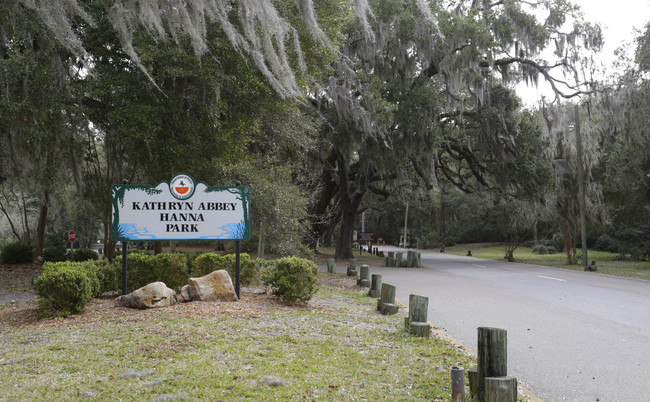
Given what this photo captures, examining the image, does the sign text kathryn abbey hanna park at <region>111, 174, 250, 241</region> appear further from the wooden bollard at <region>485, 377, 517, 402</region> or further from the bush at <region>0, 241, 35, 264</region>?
the bush at <region>0, 241, 35, 264</region>

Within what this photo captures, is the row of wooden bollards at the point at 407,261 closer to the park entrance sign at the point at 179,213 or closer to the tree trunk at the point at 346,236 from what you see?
the tree trunk at the point at 346,236

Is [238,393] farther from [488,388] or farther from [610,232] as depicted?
[610,232]

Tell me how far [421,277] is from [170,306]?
32.8 ft

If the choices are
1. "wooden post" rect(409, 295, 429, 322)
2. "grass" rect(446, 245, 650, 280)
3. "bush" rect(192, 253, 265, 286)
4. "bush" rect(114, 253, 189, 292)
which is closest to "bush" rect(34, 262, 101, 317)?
"bush" rect(114, 253, 189, 292)

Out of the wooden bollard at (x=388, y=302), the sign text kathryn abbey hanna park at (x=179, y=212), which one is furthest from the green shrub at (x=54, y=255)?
the wooden bollard at (x=388, y=302)

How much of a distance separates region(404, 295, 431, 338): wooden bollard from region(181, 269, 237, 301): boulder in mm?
3116

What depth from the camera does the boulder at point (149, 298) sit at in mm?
7375

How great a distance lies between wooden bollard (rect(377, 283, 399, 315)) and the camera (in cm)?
820

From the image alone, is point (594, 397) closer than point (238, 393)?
No

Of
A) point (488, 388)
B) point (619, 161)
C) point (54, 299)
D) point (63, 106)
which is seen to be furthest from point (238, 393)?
point (619, 161)

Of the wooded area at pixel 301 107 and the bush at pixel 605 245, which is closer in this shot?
the wooded area at pixel 301 107

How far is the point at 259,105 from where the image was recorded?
37.7ft

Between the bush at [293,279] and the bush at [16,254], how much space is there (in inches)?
515

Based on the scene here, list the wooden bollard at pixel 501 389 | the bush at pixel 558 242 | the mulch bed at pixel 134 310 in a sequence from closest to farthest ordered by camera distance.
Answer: the wooden bollard at pixel 501 389 → the mulch bed at pixel 134 310 → the bush at pixel 558 242
